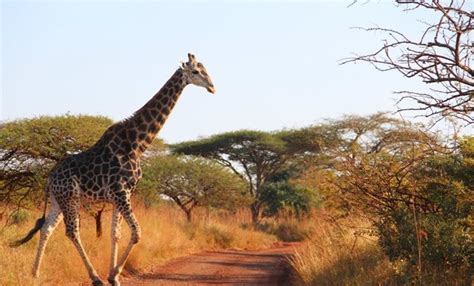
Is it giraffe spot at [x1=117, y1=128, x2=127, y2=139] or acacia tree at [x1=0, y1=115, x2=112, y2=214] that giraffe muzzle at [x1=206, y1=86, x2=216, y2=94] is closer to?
giraffe spot at [x1=117, y1=128, x2=127, y2=139]

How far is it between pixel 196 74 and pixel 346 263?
342 centimetres

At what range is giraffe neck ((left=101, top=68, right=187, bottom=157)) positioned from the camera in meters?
8.90

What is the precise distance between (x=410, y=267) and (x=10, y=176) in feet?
24.3

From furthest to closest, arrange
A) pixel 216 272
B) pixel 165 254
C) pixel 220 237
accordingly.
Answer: pixel 220 237 → pixel 165 254 → pixel 216 272

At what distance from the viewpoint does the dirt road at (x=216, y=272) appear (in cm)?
1027

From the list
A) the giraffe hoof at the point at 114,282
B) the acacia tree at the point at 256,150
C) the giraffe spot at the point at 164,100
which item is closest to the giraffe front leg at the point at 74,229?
the giraffe hoof at the point at 114,282

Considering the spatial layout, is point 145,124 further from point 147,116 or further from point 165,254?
point 165,254

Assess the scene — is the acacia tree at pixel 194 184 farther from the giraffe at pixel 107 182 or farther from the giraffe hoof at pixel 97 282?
the giraffe hoof at pixel 97 282

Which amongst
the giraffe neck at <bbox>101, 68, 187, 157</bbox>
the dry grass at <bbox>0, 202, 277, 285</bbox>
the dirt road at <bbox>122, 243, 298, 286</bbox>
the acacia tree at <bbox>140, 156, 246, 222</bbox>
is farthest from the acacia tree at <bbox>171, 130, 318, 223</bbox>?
the giraffe neck at <bbox>101, 68, 187, 157</bbox>

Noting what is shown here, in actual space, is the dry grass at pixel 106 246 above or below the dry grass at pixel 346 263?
above

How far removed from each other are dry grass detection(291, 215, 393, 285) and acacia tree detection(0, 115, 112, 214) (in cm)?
484

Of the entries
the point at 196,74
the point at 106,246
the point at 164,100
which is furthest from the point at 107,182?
the point at 106,246

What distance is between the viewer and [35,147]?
11766 millimetres

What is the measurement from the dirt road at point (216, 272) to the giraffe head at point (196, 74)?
3062mm
